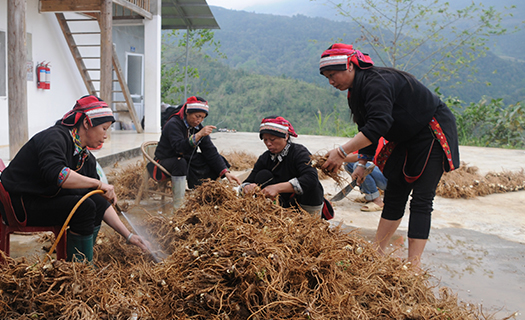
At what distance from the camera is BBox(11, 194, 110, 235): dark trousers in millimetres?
2239

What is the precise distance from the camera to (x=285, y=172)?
10.4ft

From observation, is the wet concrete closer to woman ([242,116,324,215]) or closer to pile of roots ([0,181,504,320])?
pile of roots ([0,181,504,320])

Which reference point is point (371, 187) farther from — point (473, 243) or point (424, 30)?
point (424, 30)

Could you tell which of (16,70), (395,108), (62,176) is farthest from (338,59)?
(16,70)

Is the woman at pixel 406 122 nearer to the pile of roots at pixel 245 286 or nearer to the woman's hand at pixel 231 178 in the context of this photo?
the pile of roots at pixel 245 286

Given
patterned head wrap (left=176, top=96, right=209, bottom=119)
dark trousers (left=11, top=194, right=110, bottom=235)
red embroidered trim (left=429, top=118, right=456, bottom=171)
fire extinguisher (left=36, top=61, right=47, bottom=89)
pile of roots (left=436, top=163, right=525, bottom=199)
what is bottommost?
pile of roots (left=436, top=163, right=525, bottom=199)

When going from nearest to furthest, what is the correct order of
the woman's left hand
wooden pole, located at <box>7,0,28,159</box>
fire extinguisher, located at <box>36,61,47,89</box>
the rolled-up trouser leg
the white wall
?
the rolled-up trouser leg → the woman's left hand → wooden pole, located at <box>7,0,28,159</box> → the white wall → fire extinguisher, located at <box>36,61,47,89</box>

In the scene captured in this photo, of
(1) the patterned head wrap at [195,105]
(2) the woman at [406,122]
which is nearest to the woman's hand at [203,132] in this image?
(1) the patterned head wrap at [195,105]

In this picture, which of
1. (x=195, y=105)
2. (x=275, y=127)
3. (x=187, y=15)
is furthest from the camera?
(x=187, y=15)

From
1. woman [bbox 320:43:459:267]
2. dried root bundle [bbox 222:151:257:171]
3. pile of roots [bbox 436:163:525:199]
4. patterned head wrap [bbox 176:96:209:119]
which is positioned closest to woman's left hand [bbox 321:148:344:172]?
woman [bbox 320:43:459:267]

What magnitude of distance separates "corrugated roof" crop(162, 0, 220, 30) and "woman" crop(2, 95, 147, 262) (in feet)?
30.3

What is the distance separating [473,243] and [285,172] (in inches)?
71.6

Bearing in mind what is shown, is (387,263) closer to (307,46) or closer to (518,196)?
(518,196)

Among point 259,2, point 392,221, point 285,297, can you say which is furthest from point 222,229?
point 259,2
